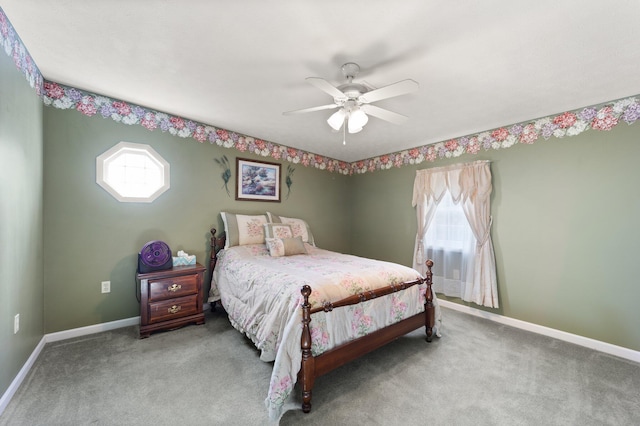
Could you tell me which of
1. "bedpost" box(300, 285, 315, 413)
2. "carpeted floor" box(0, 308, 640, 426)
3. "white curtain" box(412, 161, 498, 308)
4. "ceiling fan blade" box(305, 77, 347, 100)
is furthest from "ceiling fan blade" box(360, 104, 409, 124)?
"carpeted floor" box(0, 308, 640, 426)

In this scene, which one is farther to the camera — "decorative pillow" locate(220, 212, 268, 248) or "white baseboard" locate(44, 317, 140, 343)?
"decorative pillow" locate(220, 212, 268, 248)

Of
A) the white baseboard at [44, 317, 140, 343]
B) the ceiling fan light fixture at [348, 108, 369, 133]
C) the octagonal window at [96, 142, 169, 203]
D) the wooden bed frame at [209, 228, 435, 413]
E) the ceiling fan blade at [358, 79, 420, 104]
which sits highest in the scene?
the ceiling fan blade at [358, 79, 420, 104]

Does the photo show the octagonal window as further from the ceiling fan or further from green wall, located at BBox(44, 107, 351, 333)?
the ceiling fan

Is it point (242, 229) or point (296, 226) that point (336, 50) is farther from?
point (296, 226)

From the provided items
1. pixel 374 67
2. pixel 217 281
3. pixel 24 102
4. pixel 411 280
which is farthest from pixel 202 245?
pixel 374 67

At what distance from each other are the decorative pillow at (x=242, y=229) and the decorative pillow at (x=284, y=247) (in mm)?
231

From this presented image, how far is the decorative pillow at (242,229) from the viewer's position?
3.48 m

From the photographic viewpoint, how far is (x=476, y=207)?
3.44 m

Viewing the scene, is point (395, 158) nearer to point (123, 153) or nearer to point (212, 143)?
point (212, 143)

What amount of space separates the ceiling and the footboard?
1.68 meters

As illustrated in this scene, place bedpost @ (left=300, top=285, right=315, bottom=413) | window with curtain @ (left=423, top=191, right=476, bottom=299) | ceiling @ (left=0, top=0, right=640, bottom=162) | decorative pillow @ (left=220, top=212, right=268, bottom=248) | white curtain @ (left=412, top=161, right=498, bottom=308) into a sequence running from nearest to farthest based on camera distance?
1. ceiling @ (left=0, top=0, right=640, bottom=162)
2. bedpost @ (left=300, top=285, right=315, bottom=413)
3. white curtain @ (left=412, top=161, right=498, bottom=308)
4. decorative pillow @ (left=220, top=212, right=268, bottom=248)
5. window with curtain @ (left=423, top=191, right=476, bottom=299)

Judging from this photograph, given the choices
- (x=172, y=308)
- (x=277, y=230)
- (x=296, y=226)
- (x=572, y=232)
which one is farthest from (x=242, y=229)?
(x=572, y=232)

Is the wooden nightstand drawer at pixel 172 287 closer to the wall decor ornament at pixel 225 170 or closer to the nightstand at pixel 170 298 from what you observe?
the nightstand at pixel 170 298

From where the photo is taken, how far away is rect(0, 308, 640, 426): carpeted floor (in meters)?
1.69
